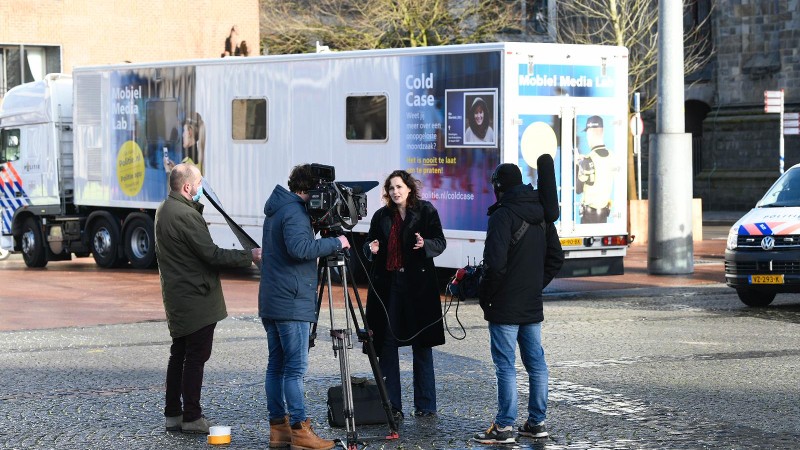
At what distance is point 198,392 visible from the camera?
8.89m

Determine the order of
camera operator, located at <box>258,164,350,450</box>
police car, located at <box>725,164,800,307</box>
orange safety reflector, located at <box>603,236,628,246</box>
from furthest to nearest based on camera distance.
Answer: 1. orange safety reflector, located at <box>603,236,628,246</box>
2. police car, located at <box>725,164,800,307</box>
3. camera operator, located at <box>258,164,350,450</box>

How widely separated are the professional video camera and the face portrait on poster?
338 inches

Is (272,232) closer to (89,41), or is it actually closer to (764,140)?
(89,41)

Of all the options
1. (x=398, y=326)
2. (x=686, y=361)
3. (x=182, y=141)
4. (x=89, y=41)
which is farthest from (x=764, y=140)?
(x=398, y=326)

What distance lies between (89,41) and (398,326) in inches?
1149

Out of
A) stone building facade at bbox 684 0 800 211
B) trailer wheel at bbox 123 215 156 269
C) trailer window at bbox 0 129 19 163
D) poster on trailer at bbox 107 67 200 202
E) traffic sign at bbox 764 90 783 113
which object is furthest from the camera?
stone building facade at bbox 684 0 800 211

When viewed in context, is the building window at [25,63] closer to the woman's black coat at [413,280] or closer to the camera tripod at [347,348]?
the woman's black coat at [413,280]

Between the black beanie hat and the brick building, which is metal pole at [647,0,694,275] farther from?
the brick building

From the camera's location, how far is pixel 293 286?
8.19 m

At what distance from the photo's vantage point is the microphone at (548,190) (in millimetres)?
8578

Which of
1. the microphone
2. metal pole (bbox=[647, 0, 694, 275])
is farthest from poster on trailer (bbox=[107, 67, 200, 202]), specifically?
the microphone

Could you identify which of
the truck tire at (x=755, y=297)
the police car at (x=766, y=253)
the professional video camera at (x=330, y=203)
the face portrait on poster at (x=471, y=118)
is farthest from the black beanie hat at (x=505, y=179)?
the truck tire at (x=755, y=297)

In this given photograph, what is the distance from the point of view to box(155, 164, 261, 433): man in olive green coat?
877cm

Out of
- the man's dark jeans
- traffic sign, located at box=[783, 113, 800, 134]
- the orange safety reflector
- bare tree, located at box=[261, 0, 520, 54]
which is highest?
bare tree, located at box=[261, 0, 520, 54]
